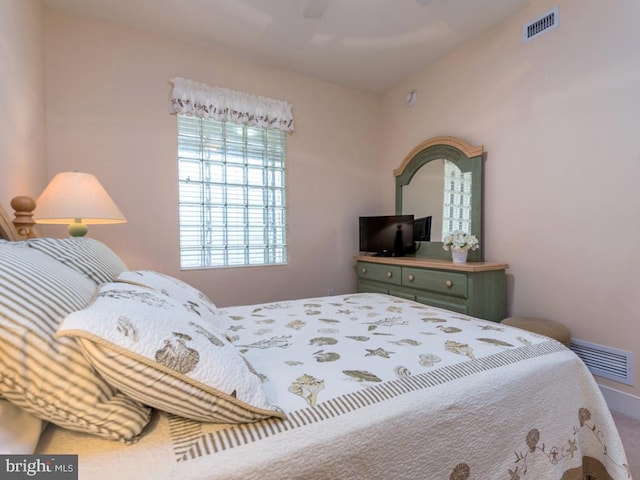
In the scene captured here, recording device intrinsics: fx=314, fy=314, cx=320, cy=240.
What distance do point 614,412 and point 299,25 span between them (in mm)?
3448

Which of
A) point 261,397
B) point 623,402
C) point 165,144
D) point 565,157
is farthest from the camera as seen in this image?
point 165,144

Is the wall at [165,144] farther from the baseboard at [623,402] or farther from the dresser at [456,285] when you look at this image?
the baseboard at [623,402]

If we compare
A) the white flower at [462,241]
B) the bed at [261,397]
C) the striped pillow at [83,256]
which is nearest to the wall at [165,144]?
the white flower at [462,241]

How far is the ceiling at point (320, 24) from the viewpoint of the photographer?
2.29m

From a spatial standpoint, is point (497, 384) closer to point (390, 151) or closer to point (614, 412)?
point (614, 412)

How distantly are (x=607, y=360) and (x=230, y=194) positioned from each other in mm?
3105

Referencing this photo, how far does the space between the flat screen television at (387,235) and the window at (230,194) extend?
88 cm

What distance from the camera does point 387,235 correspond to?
3264 mm

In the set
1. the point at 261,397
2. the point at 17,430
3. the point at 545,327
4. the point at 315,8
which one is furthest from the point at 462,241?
the point at 17,430

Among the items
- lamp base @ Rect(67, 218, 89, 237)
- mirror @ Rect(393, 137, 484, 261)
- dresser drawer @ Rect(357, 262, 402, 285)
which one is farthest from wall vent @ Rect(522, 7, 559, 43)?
lamp base @ Rect(67, 218, 89, 237)

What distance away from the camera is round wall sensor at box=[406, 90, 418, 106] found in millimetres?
3350

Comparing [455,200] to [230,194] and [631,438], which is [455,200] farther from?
[230,194]

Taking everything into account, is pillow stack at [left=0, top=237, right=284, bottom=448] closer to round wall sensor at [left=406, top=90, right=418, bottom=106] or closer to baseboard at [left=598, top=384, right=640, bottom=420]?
baseboard at [left=598, top=384, right=640, bottom=420]

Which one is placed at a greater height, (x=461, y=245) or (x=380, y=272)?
(x=461, y=245)
